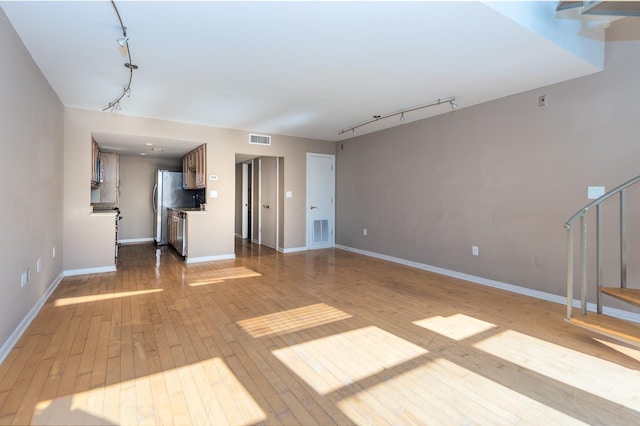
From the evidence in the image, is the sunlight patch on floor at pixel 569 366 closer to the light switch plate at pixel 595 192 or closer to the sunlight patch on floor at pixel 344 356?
the sunlight patch on floor at pixel 344 356

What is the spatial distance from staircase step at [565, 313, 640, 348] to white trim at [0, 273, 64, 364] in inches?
176

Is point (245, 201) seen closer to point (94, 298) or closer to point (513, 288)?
point (94, 298)

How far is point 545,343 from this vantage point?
8.39 feet

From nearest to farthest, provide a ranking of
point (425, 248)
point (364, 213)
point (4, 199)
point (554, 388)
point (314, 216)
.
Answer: point (554, 388)
point (4, 199)
point (425, 248)
point (364, 213)
point (314, 216)

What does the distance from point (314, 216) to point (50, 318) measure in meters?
4.93

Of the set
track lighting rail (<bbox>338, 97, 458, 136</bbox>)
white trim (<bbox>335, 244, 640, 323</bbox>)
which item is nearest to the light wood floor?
white trim (<bbox>335, 244, 640, 323</bbox>)

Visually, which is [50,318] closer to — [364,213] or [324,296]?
[324,296]

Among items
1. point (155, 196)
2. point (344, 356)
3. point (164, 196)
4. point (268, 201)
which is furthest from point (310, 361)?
point (155, 196)

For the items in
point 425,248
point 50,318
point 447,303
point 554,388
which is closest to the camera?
point 554,388

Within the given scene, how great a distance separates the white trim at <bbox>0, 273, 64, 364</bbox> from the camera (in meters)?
2.28

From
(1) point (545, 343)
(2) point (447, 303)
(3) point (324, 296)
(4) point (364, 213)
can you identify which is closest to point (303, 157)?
(4) point (364, 213)

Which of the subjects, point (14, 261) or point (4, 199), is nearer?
point (4, 199)

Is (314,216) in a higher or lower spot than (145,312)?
higher

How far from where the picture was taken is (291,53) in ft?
9.40
